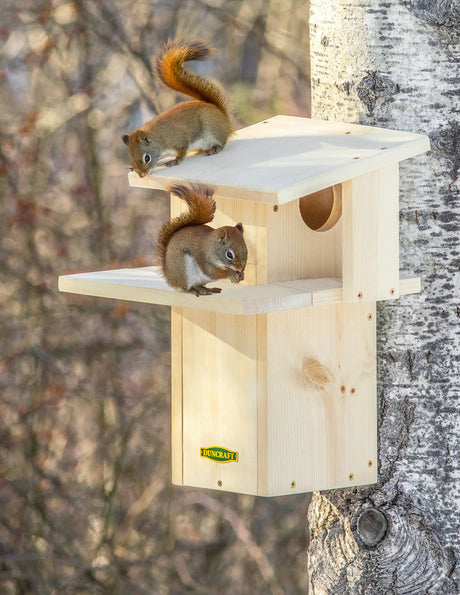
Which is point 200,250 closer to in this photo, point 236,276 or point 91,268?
point 236,276

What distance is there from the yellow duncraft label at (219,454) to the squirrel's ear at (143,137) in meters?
0.84

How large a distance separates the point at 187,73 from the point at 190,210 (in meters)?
0.53

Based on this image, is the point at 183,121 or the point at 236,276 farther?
the point at 183,121

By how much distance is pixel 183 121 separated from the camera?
3174 mm

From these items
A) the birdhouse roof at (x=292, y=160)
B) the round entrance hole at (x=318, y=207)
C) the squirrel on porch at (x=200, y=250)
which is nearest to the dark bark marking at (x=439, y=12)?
the birdhouse roof at (x=292, y=160)

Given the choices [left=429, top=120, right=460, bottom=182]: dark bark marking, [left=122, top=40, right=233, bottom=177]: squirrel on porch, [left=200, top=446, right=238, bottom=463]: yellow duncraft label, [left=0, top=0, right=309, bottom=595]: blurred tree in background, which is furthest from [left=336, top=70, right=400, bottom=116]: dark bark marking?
[left=0, top=0, right=309, bottom=595]: blurred tree in background

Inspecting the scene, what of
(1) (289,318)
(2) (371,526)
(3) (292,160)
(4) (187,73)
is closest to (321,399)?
(1) (289,318)

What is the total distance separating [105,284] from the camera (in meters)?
2.99

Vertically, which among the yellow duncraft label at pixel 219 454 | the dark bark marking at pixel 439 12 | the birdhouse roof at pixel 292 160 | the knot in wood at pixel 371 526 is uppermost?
the dark bark marking at pixel 439 12

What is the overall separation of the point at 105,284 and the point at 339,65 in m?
0.86

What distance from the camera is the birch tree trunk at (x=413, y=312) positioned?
302 centimetres

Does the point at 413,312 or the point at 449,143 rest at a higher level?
the point at 449,143

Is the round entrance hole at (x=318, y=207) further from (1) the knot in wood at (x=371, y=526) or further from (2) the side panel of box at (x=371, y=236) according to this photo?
(1) the knot in wood at (x=371, y=526)

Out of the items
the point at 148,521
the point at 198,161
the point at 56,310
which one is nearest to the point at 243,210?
the point at 198,161
